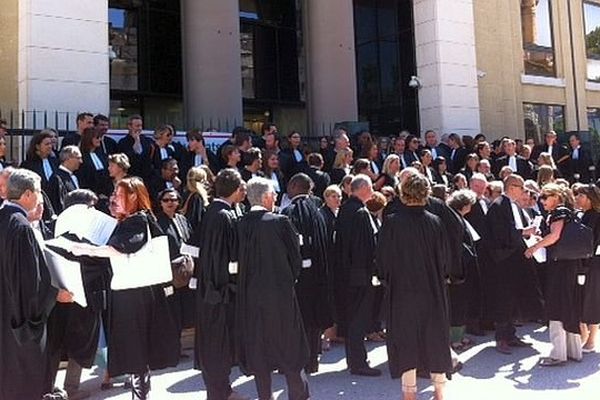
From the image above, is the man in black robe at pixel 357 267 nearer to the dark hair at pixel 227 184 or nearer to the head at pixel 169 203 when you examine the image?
the dark hair at pixel 227 184

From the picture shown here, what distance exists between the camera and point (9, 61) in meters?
11.1

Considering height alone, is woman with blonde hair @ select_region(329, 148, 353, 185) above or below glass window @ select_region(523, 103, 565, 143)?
below

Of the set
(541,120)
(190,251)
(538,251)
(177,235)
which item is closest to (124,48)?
(541,120)

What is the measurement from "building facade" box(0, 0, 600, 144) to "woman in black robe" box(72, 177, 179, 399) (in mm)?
6191

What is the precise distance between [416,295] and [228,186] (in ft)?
5.98

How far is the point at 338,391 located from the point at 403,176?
2.11 metres

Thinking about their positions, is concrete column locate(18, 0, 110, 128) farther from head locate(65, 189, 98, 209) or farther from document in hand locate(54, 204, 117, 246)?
document in hand locate(54, 204, 117, 246)

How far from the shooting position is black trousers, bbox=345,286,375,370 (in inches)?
261

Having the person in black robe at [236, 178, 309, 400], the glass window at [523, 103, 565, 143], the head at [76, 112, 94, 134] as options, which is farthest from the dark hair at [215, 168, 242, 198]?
the glass window at [523, 103, 565, 143]

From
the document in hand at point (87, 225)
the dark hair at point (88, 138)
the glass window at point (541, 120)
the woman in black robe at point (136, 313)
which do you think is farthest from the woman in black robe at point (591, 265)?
the glass window at point (541, 120)

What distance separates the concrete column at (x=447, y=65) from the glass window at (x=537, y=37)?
10.6 feet

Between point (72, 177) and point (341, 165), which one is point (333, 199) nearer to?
point (341, 165)

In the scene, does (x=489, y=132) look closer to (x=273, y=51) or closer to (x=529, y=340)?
(x=273, y=51)

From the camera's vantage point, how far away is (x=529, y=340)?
26.2 ft
